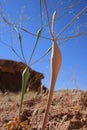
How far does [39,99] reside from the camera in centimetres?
382

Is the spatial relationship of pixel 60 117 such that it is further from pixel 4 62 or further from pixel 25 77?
pixel 4 62

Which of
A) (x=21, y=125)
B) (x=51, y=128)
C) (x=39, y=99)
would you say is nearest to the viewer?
(x=21, y=125)

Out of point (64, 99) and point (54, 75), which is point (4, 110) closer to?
point (64, 99)

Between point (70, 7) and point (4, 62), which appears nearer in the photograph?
point (70, 7)

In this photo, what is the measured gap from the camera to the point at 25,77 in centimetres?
229

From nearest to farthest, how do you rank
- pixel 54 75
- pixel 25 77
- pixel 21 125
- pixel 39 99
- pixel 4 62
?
pixel 54 75
pixel 25 77
pixel 21 125
pixel 39 99
pixel 4 62

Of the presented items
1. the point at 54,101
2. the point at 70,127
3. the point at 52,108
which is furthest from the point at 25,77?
the point at 54,101

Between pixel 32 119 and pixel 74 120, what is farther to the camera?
pixel 32 119

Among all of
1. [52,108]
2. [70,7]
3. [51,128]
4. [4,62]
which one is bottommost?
[51,128]

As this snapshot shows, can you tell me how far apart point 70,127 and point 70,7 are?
998 mm

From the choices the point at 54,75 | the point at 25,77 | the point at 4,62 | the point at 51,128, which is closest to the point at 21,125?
the point at 51,128

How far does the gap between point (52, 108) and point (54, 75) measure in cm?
157

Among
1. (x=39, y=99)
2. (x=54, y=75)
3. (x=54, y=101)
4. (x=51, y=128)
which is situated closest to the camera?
(x=54, y=75)

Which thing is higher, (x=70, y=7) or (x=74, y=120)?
(x=70, y=7)
